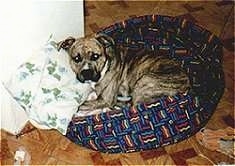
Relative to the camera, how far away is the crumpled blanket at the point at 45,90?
8.48 ft

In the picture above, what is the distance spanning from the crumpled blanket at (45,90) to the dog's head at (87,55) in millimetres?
115

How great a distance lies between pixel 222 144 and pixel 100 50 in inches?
36.1

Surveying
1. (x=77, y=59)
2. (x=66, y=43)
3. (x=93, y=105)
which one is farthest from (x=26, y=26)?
(x=93, y=105)

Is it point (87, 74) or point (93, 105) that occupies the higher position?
point (87, 74)

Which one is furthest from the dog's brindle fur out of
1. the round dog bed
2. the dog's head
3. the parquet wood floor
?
the parquet wood floor

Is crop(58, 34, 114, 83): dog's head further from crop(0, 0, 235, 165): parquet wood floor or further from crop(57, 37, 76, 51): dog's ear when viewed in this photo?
crop(0, 0, 235, 165): parquet wood floor

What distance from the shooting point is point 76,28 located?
294cm

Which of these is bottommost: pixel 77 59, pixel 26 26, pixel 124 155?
pixel 124 155

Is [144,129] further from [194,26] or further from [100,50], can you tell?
[194,26]

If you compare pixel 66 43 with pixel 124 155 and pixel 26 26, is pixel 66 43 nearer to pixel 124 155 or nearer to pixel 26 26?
pixel 26 26

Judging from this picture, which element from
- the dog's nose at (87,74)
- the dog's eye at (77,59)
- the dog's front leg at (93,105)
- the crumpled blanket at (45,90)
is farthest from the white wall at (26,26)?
the dog's front leg at (93,105)

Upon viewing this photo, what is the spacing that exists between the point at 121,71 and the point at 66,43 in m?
0.42

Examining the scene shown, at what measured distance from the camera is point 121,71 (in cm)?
293

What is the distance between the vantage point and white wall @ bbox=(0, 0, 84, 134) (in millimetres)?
2398
